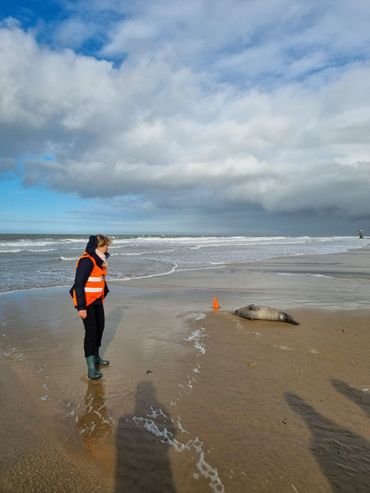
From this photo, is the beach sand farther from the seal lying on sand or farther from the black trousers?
the black trousers

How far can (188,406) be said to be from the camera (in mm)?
4445

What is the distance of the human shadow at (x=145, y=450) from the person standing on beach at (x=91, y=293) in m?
1.19

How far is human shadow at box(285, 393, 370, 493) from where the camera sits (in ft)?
10.2

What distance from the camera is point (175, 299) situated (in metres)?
11.7

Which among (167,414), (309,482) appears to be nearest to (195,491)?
(309,482)

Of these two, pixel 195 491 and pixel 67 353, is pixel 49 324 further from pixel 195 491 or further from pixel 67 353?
pixel 195 491

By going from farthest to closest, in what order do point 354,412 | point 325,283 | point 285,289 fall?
point 325,283 → point 285,289 → point 354,412

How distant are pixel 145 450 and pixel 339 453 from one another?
6.33 ft

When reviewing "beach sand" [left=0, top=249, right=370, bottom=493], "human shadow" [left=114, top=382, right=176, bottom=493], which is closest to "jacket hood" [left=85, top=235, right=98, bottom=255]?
"beach sand" [left=0, top=249, right=370, bottom=493]

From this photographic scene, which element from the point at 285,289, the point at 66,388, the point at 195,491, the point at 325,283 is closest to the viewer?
the point at 195,491

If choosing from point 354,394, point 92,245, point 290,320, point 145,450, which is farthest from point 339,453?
point 290,320

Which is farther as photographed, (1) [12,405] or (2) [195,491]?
(1) [12,405]

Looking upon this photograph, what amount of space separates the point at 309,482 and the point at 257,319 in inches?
222

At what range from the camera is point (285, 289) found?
43.7 feet
